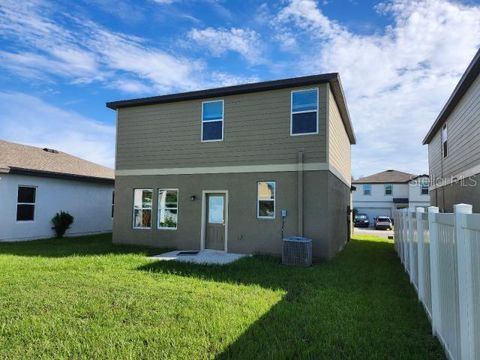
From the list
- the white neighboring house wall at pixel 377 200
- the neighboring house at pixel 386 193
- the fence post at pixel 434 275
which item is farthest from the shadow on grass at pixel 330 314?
the white neighboring house wall at pixel 377 200

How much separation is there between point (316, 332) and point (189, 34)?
33.8 feet

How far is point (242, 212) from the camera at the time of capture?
1110cm

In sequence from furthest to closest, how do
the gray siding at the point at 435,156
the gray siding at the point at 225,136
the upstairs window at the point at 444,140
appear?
1. the gray siding at the point at 435,156
2. the upstairs window at the point at 444,140
3. the gray siding at the point at 225,136

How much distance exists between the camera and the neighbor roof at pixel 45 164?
14.5 metres

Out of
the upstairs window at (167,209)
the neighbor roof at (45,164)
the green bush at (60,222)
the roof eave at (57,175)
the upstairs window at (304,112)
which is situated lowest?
the green bush at (60,222)

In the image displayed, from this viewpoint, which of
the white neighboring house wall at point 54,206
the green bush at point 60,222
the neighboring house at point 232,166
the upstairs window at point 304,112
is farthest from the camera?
the green bush at point 60,222

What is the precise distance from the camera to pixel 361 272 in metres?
8.59

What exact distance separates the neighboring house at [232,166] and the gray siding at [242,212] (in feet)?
0.11

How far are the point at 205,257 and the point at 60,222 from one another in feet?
30.5

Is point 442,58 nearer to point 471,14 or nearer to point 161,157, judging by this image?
point 471,14

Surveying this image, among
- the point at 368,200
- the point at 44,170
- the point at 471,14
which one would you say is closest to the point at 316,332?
the point at 471,14

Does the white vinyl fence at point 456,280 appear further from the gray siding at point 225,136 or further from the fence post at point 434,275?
the gray siding at point 225,136

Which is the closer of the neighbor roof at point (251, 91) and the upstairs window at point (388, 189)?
the neighbor roof at point (251, 91)

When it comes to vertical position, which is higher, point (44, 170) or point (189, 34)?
point (189, 34)
